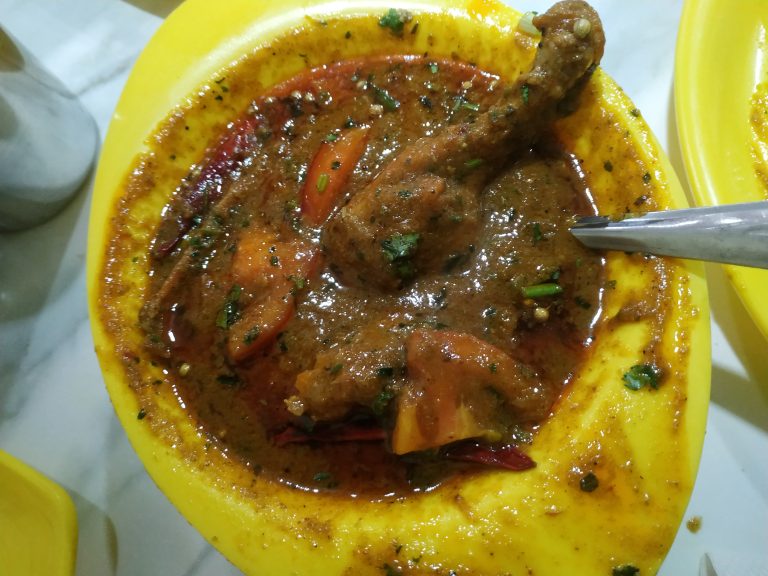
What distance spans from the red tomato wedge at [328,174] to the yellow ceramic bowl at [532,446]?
0.42 m

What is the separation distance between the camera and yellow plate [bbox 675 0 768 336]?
1744 millimetres

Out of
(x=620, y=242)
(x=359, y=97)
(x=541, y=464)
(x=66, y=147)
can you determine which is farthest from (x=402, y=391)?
(x=66, y=147)

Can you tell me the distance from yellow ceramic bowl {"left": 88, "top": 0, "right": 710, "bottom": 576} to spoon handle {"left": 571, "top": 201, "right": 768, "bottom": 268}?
0.07 meters

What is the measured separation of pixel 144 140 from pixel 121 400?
0.84 m

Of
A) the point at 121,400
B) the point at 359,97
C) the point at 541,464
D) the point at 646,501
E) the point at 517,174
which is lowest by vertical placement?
the point at 121,400

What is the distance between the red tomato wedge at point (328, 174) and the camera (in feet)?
5.71

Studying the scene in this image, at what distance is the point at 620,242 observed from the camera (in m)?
1.53

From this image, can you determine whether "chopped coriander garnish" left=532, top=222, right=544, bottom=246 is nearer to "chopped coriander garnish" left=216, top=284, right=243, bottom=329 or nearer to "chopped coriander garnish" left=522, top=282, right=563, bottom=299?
"chopped coriander garnish" left=522, top=282, right=563, bottom=299

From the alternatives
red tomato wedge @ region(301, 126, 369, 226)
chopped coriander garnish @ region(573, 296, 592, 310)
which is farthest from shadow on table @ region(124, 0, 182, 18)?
chopped coriander garnish @ region(573, 296, 592, 310)

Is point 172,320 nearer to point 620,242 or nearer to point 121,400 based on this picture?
point 121,400

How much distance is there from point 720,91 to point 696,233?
857 mm

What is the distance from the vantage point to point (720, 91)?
6.10 feet

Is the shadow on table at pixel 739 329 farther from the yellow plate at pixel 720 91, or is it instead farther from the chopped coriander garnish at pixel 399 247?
the chopped coriander garnish at pixel 399 247

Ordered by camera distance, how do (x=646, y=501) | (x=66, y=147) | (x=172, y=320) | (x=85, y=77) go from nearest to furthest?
(x=646, y=501), (x=172, y=320), (x=66, y=147), (x=85, y=77)
